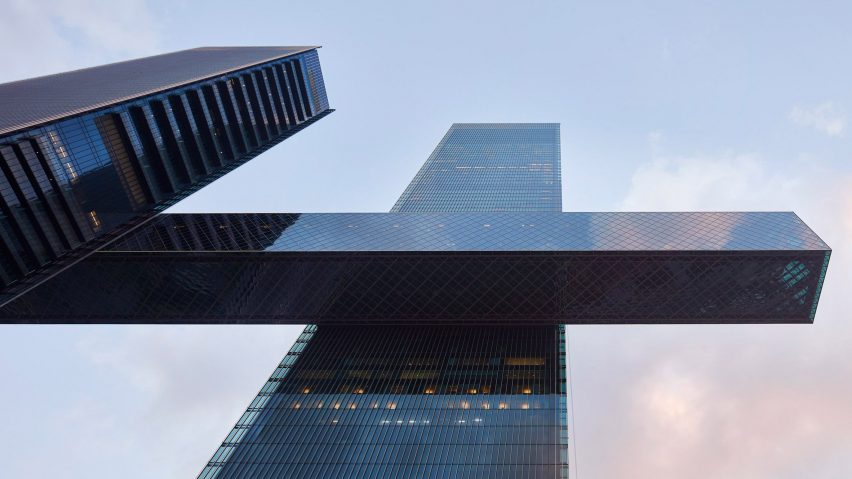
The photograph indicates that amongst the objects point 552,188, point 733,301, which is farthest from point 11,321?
point 552,188

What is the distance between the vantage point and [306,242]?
315 ft

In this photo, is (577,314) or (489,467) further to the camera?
(577,314)

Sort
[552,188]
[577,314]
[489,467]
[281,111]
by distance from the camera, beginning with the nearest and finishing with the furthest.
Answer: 1. [489,467]
2. [577,314]
3. [281,111]
4. [552,188]

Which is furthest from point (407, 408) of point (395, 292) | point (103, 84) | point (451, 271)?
point (103, 84)

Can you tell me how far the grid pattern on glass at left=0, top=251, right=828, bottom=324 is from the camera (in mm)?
89500

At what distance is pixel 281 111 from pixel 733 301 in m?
99.5

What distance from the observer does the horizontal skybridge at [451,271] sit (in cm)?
8950

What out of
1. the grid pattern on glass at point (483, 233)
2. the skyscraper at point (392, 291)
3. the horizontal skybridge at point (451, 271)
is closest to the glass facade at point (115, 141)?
the skyscraper at point (392, 291)

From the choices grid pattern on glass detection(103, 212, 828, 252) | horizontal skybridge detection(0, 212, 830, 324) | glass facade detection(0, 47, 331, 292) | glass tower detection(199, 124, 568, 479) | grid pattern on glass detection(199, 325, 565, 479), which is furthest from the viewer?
grid pattern on glass detection(103, 212, 828, 252)

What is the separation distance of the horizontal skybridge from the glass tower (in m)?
4.32

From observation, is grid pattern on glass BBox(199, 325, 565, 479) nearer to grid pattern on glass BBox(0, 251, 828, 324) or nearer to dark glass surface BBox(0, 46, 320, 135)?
grid pattern on glass BBox(0, 251, 828, 324)

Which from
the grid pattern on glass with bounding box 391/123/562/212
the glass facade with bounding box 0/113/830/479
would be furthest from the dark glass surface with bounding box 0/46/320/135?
the grid pattern on glass with bounding box 391/123/562/212

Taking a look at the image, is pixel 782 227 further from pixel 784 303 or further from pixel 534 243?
pixel 534 243

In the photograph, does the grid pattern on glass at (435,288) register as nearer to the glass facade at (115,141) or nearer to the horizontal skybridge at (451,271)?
the horizontal skybridge at (451,271)
